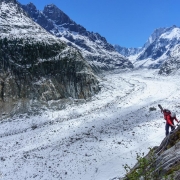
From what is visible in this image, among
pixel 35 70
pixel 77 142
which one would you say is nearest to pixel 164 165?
pixel 77 142

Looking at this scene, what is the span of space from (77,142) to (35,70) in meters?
29.5

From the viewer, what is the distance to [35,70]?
173ft

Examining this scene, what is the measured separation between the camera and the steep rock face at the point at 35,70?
4759cm

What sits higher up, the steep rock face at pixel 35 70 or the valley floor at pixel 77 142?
the steep rock face at pixel 35 70

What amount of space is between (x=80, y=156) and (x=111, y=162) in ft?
11.1

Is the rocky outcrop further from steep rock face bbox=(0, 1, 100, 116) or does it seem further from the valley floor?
steep rock face bbox=(0, 1, 100, 116)

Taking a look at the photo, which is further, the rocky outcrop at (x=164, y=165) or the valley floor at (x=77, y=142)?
the valley floor at (x=77, y=142)

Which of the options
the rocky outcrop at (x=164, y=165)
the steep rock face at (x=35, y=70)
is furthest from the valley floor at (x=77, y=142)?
the rocky outcrop at (x=164, y=165)

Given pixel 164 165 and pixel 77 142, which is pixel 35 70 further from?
pixel 164 165

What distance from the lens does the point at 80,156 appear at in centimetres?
2333

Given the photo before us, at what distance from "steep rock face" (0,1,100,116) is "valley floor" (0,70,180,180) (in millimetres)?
6402

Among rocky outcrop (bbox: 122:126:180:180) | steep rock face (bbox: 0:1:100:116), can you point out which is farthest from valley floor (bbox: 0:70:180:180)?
rocky outcrop (bbox: 122:126:180:180)

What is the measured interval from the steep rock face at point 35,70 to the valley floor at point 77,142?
6.40m

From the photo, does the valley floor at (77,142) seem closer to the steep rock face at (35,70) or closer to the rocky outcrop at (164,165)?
the steep rock face at (35,70)
